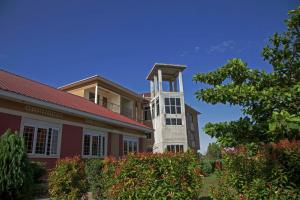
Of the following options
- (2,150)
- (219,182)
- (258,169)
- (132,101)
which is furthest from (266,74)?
(132,101)

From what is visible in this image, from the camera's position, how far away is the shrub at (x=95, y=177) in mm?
8612

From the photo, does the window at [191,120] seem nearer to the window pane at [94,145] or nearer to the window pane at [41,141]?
the window pane at [94,145]

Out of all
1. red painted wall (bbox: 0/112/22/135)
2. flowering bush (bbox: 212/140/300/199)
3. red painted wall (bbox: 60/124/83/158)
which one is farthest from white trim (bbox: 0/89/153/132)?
flowering bush (bbox: 212/140/300/199)

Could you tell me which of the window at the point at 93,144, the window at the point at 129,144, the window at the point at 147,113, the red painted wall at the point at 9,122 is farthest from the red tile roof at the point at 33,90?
the window at the point at 147,113

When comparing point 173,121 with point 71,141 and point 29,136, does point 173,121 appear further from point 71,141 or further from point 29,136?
point 29,136

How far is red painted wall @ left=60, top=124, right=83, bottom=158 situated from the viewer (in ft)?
49.9

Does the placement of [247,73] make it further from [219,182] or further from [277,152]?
[219,182]

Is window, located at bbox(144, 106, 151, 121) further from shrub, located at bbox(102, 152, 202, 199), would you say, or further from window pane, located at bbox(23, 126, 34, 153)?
shrub, located at bbox(102, 152, 202, 199)

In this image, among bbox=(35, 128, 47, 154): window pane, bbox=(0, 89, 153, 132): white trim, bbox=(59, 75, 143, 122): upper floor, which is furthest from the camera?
bbox=(59, 75, 143, 122): upper floor

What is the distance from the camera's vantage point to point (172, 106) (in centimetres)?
3048

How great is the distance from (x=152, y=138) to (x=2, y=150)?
24139 millimetres

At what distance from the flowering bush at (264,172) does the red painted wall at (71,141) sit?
484 inches

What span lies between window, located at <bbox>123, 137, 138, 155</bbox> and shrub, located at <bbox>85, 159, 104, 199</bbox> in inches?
526

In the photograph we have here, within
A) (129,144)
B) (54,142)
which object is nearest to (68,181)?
(54,142)
